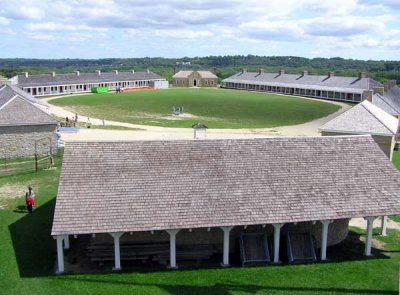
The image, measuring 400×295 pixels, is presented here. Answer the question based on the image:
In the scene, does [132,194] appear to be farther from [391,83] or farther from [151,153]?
[391,83]

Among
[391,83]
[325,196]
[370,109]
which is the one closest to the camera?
[325,196]

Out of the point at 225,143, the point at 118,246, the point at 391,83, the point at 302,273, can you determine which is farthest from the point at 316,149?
the point at 391,83

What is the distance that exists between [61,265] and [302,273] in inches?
332

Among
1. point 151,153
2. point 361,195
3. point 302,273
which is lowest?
point 302,273

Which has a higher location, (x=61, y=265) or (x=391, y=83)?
(x=391, y=83)

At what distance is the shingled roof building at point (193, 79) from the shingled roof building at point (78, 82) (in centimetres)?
583

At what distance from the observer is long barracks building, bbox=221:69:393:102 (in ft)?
259

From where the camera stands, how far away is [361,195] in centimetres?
1775

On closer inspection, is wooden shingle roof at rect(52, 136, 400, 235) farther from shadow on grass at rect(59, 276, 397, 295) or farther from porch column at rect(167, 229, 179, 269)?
shadow on grass at rect(59, 276, 397, 295)

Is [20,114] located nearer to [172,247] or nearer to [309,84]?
[172,247]

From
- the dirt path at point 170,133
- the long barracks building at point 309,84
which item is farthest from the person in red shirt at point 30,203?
the long barracks building at point 309,84

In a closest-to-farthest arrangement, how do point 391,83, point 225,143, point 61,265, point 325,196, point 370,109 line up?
point 61,265, point 325,196, point 225,143, point 370,109, point 391,83

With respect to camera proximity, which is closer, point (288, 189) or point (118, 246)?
point (118, 246)

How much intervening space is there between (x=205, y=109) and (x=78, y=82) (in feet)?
117
